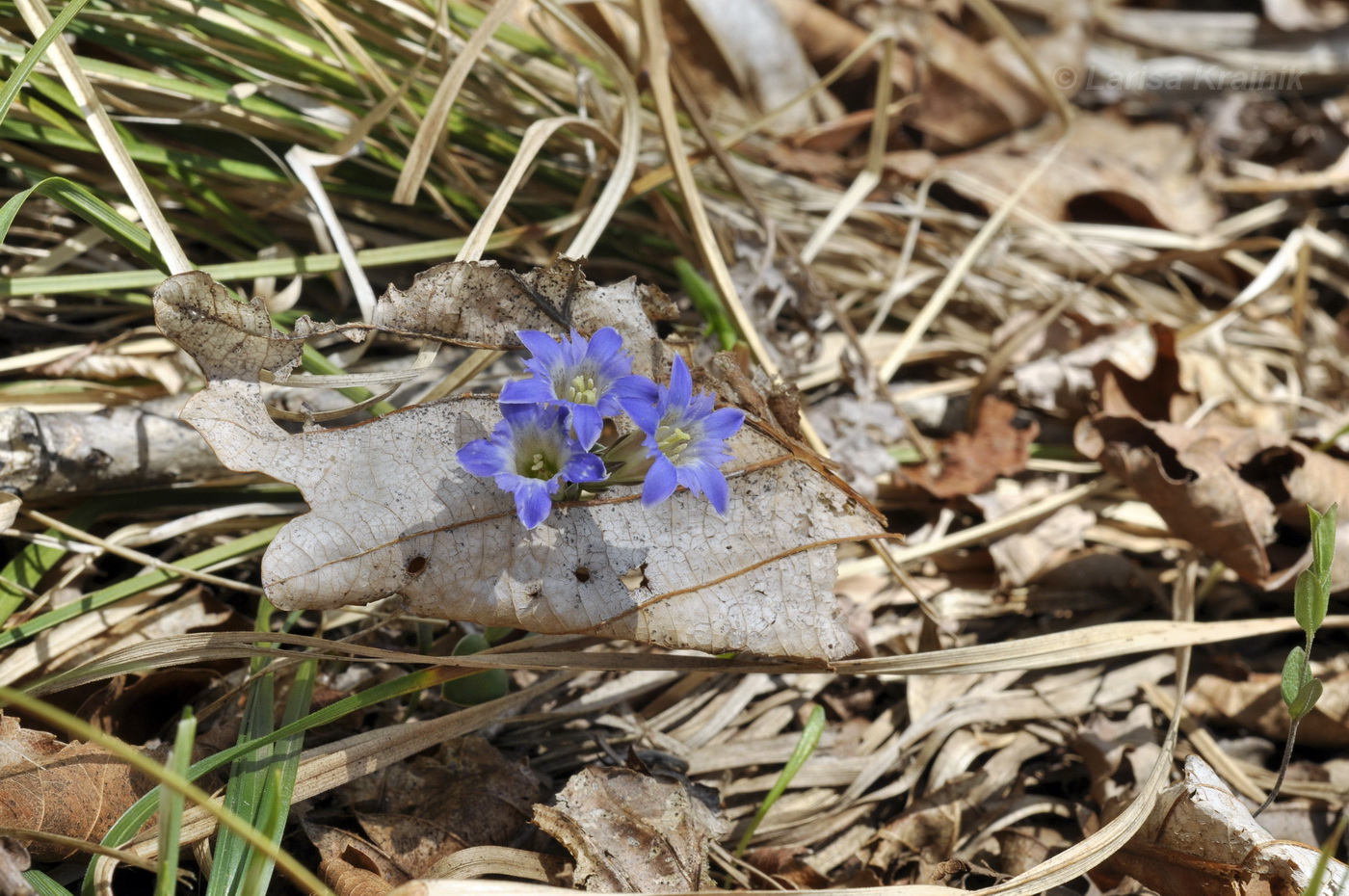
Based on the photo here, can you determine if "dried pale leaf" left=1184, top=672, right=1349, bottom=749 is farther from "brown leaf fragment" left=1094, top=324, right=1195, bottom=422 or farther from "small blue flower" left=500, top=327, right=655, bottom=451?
"small blue flower" left=500, top=327, right=655, bottom=451

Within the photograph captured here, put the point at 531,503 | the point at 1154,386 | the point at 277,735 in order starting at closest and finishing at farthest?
the point at 531,503 → the point at 277,735 → the point at 1154,386

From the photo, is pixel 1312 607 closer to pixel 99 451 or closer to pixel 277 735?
pixel 277 735

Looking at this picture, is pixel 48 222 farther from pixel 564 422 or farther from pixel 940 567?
pixel 940 567

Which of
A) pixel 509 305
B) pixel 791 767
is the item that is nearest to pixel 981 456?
pixel 791 767

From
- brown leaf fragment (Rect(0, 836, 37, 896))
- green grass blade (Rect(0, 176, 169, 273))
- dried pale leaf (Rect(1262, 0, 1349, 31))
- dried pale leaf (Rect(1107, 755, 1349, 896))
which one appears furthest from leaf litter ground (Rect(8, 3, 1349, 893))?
dried pale leaf (Rect(1262, 0, 1349, 31))

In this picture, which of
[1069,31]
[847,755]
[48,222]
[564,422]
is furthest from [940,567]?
[1069,31]

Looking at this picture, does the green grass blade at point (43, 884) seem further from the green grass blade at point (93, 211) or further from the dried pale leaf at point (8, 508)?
the green grass blade at point (93, 211)
